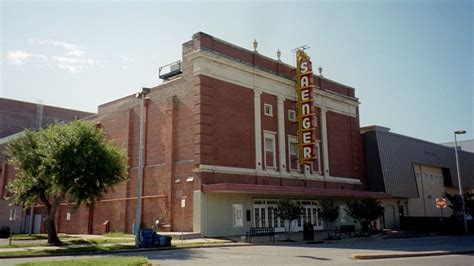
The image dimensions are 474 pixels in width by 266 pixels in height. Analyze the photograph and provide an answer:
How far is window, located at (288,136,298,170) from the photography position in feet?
131

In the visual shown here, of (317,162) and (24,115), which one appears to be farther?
(24,115)

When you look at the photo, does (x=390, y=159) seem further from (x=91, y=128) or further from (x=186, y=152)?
(x=91, y=128)

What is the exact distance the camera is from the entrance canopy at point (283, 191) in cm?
3059

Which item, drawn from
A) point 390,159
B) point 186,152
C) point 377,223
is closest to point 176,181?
point 186,152

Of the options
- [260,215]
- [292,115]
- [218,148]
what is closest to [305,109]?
[292,115]

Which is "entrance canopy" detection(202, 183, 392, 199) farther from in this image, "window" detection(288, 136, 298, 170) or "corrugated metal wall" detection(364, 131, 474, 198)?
"corrugated metal wall" detection(364, 131, 474, 198)

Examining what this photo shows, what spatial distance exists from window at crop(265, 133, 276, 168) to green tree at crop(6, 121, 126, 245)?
12.9 meters

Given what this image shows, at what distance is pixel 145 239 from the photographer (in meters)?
23.8

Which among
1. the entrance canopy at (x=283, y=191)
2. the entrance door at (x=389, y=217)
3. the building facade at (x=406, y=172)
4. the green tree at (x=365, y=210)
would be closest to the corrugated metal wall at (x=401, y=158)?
the building facade at (x=406, y=172)

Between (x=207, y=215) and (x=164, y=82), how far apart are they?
45.2ft

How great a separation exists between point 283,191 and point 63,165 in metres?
16.5

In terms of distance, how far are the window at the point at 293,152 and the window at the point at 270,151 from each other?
230cm

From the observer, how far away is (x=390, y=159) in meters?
50.5

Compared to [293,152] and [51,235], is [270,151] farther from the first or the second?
[51,235]
